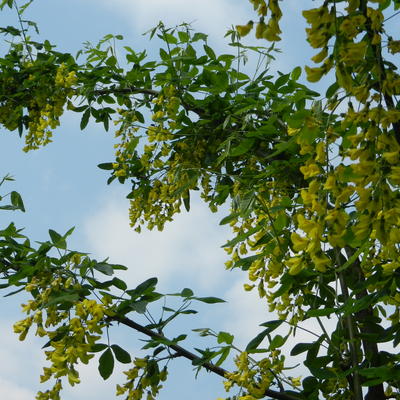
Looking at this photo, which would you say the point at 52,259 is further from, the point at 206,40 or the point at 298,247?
the point at 206,40

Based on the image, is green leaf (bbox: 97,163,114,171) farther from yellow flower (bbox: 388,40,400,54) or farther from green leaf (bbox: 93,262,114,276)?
yellow flower (bbox: 388,40,400,54)

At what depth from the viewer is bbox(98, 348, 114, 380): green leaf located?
2.07 metres

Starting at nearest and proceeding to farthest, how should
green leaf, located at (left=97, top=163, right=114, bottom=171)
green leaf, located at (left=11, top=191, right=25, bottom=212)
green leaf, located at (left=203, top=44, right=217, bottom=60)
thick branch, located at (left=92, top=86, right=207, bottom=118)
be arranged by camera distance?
green leaf, located at (left=11, top=191, right=25, bottom=212) < green leaf, located at (left=203, top=44, right=217, bottom=60) < thick branch, located at (left=92, top=86, right=207, bottom=118) < green leaf, located at (left=97, top=163, right=114, bottom=171)

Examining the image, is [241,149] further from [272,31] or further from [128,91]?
[128,91]

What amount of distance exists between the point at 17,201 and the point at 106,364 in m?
0.96

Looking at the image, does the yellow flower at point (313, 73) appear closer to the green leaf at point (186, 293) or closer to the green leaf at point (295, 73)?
the green leaf at point (186, 293)

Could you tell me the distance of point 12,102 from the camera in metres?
4.33

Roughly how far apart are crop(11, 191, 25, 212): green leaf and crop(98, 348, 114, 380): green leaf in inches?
35.0

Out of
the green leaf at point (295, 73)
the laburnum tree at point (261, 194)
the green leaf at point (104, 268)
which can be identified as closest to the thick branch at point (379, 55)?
the laburnum tree at point (261, 194)

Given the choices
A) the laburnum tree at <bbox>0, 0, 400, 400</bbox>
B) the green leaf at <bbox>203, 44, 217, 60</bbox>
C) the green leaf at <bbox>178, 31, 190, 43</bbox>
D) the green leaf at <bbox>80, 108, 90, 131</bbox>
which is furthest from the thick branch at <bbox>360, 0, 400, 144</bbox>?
the green leaf at <bbox>80, 108, 90, 131</bbox>

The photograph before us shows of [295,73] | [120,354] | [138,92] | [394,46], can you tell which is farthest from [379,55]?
[138,92]

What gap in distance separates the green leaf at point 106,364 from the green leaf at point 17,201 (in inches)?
35.0

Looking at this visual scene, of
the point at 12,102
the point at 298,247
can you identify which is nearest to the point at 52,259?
the point at 298,247

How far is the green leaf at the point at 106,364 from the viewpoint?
2.07 meters
